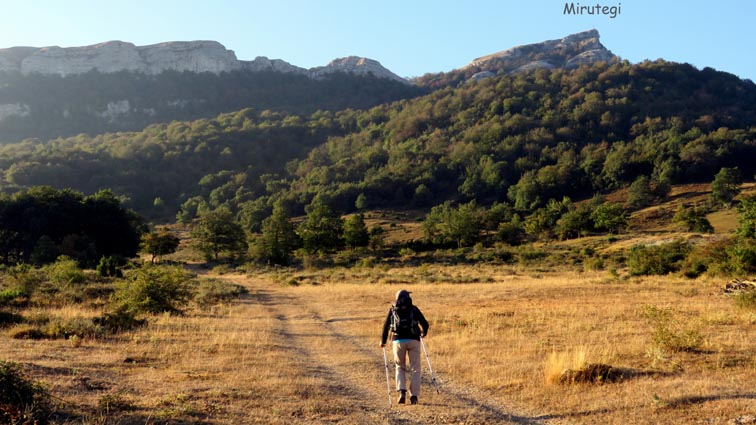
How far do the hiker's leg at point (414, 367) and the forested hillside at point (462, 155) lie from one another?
107m

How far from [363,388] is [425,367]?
7.21 ft

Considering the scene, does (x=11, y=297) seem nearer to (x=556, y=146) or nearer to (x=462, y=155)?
(x=462, y=155)

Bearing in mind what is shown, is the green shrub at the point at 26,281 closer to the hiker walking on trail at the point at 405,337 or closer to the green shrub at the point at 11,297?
the green shrub at the point at 11,297

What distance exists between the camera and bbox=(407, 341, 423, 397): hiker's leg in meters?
7.66

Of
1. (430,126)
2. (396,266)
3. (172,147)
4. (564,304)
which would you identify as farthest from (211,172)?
(564,304)

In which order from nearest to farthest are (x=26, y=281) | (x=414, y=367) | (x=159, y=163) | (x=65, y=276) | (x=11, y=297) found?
(x=414, y=367) → (x=11, y=297) → (x=26, y=281) → (x=65, y=276) → (x=159, y=163)

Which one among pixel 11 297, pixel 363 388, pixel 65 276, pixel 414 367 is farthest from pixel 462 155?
pixel 414 367

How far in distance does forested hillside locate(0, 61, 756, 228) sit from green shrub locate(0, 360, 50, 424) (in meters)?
107

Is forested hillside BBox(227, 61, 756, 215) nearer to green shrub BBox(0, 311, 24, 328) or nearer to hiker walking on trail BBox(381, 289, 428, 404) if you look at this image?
green shrub BBox(0, 311, 24, 328)

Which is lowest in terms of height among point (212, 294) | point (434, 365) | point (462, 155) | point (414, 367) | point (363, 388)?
point (212, 294)

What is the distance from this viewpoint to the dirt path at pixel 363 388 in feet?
23.2

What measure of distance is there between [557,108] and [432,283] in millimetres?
170701

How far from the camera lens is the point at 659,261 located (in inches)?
1321

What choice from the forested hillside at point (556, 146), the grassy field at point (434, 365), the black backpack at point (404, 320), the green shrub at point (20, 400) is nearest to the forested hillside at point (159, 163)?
the forested hillside at point (556, 146)
